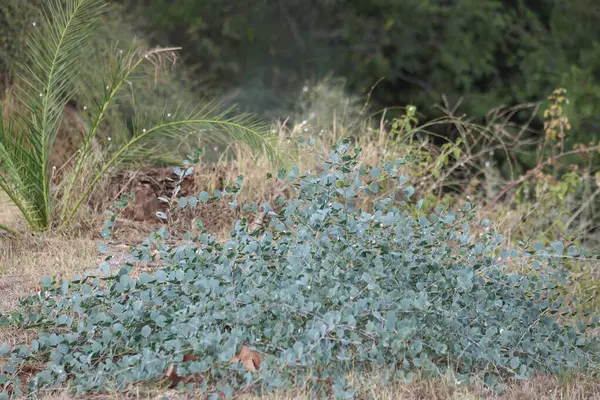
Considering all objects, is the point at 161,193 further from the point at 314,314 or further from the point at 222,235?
the point at 314,314

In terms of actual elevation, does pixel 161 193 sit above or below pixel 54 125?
below

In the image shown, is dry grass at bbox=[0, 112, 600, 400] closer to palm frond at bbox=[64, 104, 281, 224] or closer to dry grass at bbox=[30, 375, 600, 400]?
dry grass at bbox=[30, 375, 600, 400]

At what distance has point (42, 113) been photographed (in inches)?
184

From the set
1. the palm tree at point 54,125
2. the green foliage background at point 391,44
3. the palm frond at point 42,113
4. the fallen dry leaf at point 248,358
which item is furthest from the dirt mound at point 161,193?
the green foliage background at point 391,44

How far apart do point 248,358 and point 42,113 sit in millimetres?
2517

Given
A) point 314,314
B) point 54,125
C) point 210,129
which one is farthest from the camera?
point 54,125

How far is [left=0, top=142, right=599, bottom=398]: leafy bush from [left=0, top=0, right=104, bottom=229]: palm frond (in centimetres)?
143

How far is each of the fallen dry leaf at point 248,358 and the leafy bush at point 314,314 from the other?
33 millimetres

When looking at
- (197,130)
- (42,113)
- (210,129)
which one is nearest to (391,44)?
(197,130)

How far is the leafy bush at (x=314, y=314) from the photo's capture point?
2.74 meters

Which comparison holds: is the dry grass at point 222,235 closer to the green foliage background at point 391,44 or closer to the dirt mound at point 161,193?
the dirt mound at point 161,193

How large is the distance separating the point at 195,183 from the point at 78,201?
2.79ft

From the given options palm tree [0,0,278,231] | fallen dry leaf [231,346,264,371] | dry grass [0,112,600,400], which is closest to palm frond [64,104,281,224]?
palm tree [0,0,278,231]

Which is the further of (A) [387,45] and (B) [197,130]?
(A) [387,45]
